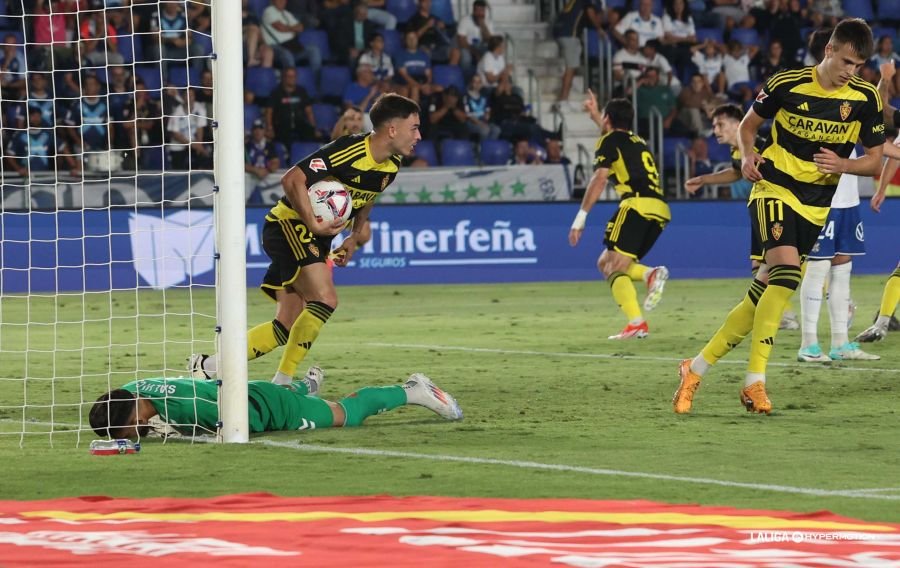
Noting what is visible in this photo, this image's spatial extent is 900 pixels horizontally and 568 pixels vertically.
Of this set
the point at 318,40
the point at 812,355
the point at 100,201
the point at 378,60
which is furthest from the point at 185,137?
the point at 812,355

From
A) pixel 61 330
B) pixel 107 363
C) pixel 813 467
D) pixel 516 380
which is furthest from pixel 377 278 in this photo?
pixel 813 467

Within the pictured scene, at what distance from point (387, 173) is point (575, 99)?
17.2m

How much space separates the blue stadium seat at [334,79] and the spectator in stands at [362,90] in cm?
25

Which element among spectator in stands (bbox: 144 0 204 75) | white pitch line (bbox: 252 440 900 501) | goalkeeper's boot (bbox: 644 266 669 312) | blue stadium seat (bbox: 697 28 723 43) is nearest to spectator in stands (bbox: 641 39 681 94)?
blue stadium seat (bbox: 697 28 723 43)

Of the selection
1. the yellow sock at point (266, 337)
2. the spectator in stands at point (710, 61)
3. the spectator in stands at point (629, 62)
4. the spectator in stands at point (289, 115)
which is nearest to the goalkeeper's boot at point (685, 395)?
the yellow sock at point (266, 337)

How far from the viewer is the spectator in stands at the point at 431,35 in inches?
980

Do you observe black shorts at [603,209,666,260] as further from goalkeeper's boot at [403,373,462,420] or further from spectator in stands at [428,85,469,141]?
spectator in stands at [428,85,469,141]

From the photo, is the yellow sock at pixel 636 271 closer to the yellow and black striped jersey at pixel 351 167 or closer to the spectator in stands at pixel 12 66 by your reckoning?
the yellow and black striped jersey at pixel 351 167

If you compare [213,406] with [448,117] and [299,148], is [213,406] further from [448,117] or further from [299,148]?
[448,117]

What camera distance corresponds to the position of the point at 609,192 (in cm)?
2316

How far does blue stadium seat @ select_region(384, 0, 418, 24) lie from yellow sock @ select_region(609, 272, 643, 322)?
11.8 metres

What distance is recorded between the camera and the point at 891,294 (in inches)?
509

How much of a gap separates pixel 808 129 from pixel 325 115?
50.2 feet

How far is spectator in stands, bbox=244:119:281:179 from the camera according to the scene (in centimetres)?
2183
